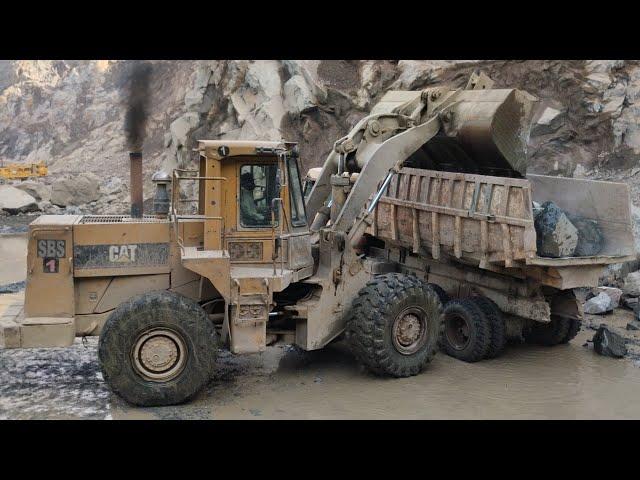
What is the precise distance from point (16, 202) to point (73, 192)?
1829 millimetres

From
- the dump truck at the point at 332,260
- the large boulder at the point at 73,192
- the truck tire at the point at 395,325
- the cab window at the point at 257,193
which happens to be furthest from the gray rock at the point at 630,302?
the large boulder at the point at 73,192

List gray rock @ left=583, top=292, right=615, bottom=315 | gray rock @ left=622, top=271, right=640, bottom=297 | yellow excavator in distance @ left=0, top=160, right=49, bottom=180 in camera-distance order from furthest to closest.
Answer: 1. yellow excavator in distance @ left=0, top=160, right=49, bottom=180
2. gray rock @ left=622, top=271, right=640, bottom=297
3. gray rock @ left=583, top=292, right=615, bottom=315

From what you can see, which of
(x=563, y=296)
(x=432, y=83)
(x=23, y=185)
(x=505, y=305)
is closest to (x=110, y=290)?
(x=505, y=305)

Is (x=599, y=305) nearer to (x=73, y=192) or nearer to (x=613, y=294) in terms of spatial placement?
(x=613, y=294)

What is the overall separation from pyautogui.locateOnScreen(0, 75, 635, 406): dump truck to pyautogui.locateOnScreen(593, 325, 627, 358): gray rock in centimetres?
46

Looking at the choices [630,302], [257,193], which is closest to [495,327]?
[630,302]

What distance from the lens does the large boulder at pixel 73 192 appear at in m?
24.9

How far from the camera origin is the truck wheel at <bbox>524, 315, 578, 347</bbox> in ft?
33.1

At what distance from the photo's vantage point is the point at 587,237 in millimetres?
9375

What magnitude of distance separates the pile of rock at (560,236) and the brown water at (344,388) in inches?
58.8

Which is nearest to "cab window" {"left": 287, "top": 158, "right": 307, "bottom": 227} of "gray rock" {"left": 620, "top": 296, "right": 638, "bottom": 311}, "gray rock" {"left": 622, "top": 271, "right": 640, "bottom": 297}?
"gray rock" {"left": 620, "top": 296, "right": 638, "bottom": 311}

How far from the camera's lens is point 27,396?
816cm

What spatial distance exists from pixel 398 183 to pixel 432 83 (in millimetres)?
8750

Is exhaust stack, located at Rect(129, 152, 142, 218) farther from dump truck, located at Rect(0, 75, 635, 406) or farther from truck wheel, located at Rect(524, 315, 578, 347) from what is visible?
truck wheel, located at Rect(524, 315, 578, 347)
